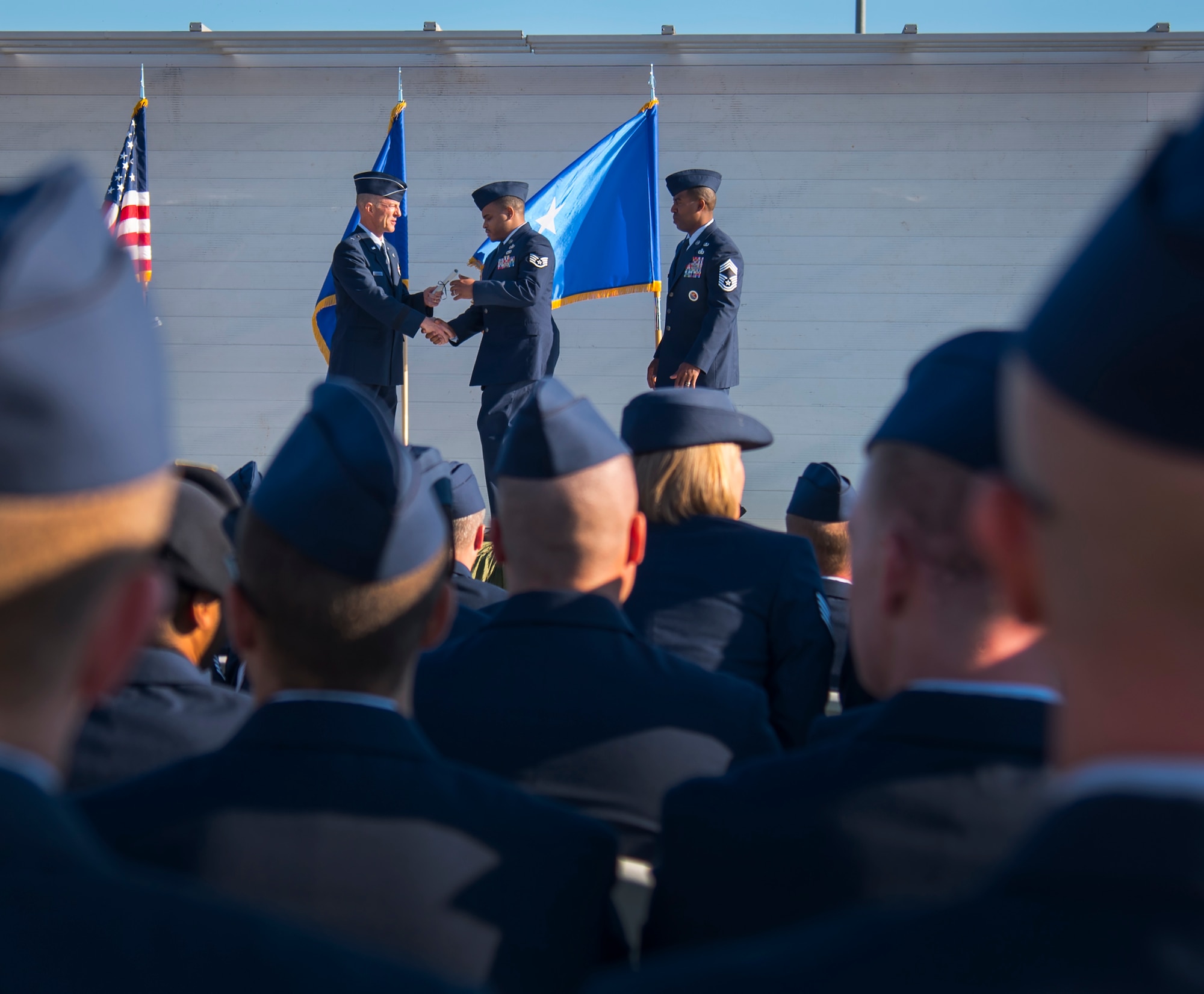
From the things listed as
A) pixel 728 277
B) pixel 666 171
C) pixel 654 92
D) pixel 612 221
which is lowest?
pixel 728 277

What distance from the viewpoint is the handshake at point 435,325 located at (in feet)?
23.7

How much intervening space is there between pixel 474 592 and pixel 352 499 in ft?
6.07

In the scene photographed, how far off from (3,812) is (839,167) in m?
8.89

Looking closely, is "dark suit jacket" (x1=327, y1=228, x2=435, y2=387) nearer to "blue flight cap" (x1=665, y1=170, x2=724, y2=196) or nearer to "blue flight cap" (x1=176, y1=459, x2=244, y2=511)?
"blue flight cap" (x1=665, y1=170, x2=724, y2=196)

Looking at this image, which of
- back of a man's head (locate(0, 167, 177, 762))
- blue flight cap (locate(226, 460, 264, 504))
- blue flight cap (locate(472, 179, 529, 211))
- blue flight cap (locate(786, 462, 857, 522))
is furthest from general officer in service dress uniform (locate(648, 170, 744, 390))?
back of a man's head (locate(0, 167, 177, 762))

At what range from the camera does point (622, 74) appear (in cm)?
882

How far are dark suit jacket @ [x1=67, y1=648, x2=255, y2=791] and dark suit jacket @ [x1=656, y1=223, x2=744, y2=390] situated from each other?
17.4 ft

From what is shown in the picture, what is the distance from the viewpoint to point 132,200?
8008 millimetres

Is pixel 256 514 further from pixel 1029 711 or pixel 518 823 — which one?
pixel 1029 711

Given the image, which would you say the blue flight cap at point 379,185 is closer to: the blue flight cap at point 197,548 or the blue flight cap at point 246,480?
the blue flight cap at point 246,480

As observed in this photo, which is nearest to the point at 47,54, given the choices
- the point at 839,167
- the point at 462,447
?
the point at 462,447

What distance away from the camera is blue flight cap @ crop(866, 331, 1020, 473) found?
1431 millimetres

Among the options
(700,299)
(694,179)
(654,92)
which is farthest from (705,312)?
(654,92)

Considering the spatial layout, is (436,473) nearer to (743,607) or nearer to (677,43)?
(743,607)
